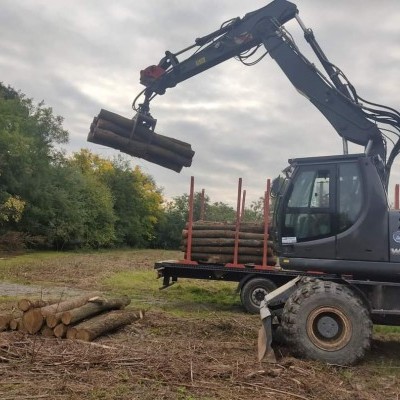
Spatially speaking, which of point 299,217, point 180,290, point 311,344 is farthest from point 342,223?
point 180,290

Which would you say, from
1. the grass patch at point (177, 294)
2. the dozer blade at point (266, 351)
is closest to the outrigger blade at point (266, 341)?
the dozer blade at point (266, 351)

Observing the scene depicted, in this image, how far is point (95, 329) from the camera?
7617 mm

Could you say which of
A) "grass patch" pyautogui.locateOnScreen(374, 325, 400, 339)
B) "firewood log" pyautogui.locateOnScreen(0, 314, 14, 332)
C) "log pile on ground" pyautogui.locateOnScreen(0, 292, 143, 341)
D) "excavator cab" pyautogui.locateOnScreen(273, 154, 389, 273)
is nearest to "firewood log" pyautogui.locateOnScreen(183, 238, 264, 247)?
"grass patch" pyautogui.locateOnScreen(374, 325, 400, 339)

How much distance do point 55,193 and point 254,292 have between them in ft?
84.1

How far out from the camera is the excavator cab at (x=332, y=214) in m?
7.62

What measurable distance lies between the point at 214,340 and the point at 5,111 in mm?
28589

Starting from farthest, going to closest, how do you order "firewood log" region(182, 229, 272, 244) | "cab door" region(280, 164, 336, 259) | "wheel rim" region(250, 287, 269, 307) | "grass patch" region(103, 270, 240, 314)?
"grass patch" region(103, 270, 240, 314) → "firewood log" region(182, 229, 272, 244) → "wheel rim" region(250, 287, 269, 307) → "cab door" region(280, 164, 336, 259)

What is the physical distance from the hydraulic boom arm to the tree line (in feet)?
39.6

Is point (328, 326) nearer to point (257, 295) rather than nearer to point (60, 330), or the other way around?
point (60, 330)

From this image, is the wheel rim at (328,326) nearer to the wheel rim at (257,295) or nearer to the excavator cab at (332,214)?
the excavator cab at (332,214)

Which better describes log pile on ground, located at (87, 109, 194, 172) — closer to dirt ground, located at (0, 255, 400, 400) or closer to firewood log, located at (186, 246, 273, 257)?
firewood log, located at (186, 246, 273, 257)

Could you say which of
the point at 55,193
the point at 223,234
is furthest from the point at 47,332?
the point at 55,193

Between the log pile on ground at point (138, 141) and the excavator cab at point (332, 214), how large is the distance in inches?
109

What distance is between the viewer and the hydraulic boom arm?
967 centimetres
